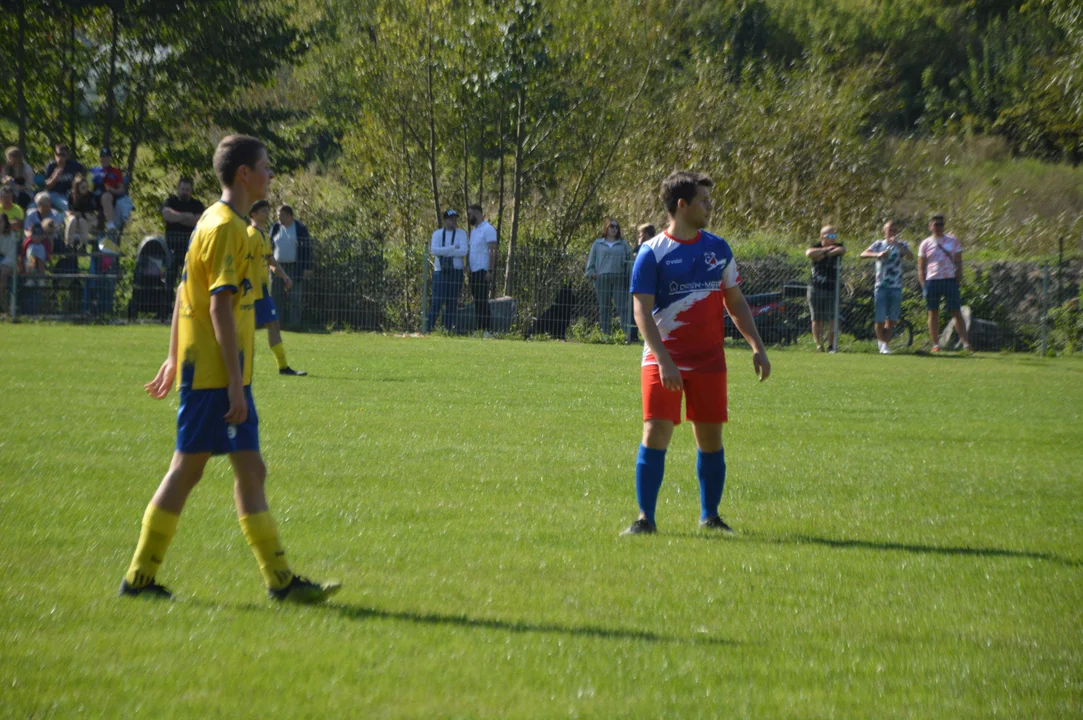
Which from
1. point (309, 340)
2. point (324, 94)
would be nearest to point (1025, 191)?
point (324, 94)

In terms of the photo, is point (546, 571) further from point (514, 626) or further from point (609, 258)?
point (609, 258)

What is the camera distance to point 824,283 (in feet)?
74.6

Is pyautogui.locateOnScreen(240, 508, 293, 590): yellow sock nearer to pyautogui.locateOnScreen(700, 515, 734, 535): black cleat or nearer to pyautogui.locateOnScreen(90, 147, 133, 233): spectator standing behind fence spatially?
pyautogui.locateOnScreen(700, 515, 734, 535): black cleat

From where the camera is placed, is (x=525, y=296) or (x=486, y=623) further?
(x=525, y=296)

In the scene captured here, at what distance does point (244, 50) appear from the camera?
1303 inches

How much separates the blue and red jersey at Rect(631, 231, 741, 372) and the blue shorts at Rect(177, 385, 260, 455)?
8.48 feet

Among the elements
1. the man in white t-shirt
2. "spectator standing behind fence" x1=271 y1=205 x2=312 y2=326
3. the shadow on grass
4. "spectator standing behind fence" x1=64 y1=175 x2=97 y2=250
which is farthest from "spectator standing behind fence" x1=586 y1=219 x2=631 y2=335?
the shadow on grass

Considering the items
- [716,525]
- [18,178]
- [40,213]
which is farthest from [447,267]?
[716,525]

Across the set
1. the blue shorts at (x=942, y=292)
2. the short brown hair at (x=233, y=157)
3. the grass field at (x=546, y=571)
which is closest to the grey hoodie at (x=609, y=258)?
the blue shorts at (x=942, y=292)

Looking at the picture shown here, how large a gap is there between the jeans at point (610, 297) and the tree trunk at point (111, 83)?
50.6ft

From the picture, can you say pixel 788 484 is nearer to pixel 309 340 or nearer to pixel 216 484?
pixel 216 484

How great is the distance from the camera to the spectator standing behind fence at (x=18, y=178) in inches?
967

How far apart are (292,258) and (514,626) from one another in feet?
65.9

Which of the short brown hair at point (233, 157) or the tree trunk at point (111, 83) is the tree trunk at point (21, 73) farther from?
the short brown hair at point (233, 157)
